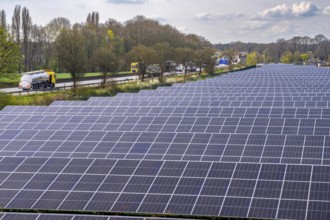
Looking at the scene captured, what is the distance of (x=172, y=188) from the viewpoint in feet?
69.2

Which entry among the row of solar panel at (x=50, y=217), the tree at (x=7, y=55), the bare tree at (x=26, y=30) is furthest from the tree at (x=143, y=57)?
the row of solar panel at (x=50, y=217)

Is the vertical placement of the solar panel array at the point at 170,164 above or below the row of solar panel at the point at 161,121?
below

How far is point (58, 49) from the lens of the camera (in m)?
78.5

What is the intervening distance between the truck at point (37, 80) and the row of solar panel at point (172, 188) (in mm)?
63900

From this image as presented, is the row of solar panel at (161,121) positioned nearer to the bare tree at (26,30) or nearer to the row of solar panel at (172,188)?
the row of solar panel at (172,188)

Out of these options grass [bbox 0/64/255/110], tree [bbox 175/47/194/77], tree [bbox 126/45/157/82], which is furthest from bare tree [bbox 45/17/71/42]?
grass [bbox 0/64/255/110]

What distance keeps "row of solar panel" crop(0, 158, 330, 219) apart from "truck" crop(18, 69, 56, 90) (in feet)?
210

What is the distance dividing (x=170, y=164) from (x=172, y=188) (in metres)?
2.38

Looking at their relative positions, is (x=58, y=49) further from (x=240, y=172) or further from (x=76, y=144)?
(x=240, y=172)

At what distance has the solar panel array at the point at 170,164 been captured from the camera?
65.0 ft

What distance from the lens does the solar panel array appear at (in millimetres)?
19812

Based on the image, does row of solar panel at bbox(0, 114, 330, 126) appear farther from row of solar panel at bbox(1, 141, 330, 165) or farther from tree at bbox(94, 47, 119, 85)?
tree at bbox(94, 47, 119, 85)

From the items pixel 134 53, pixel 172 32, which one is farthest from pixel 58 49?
pixel 172 32

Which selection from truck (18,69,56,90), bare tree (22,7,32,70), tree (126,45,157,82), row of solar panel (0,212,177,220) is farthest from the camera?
bare tree (22,7,32,70)
